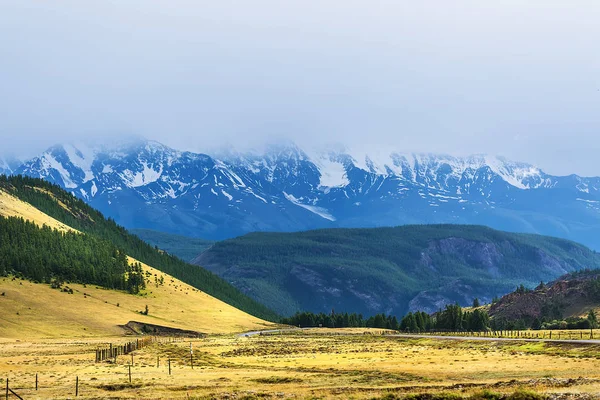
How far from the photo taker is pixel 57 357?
103250mm

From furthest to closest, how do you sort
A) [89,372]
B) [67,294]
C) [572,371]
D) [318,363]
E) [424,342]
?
1. [67,294]
2. [424,342]
3. [318,363]
4. [89,372]
5. [572,371]

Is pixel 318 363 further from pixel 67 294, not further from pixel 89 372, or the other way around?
pixel 67 294

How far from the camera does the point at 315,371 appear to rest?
3246 inches

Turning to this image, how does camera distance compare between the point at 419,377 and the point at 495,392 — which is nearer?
the point at 495,392

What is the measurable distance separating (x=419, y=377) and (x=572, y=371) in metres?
14.5

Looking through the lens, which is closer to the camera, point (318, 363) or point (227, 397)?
point (227, 397)

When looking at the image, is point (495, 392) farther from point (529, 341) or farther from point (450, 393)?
point (529, 341)

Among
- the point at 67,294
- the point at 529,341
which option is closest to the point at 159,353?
the point at 529,341

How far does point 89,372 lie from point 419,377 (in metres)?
35.8

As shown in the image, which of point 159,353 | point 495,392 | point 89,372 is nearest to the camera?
point 495,392

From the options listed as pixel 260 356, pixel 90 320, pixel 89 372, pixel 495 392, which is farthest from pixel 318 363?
pixel 90 320

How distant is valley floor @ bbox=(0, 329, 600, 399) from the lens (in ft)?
200

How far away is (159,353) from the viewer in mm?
112312

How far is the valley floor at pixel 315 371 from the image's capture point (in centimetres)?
6091
